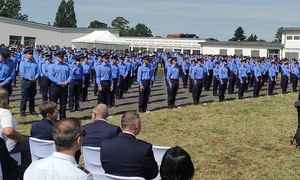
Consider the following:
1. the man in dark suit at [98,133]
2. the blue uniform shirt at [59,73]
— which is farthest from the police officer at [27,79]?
the man in dark suit at [98,133]

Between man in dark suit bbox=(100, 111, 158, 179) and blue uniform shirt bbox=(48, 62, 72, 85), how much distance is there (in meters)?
7.46

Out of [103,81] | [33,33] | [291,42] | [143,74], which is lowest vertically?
[103,81]

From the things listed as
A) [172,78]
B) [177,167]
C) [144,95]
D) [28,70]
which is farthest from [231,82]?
[177,167]

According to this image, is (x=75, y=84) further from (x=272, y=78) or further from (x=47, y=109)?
(x=272, y=78)

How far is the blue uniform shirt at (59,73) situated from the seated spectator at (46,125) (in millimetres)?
5950

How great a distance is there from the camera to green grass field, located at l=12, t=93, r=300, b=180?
787 centimetres

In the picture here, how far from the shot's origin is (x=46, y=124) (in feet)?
18.4

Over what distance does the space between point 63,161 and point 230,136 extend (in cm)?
824

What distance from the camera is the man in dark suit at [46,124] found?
18.2 feet

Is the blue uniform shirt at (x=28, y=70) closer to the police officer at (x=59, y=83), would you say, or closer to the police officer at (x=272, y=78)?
the police officer at (x=59, y=83)

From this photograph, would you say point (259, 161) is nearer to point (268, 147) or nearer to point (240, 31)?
A: point (268, 147)

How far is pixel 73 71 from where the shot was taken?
13703 mm

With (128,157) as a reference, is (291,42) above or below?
above

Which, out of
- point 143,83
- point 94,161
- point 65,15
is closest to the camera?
point 94,161
